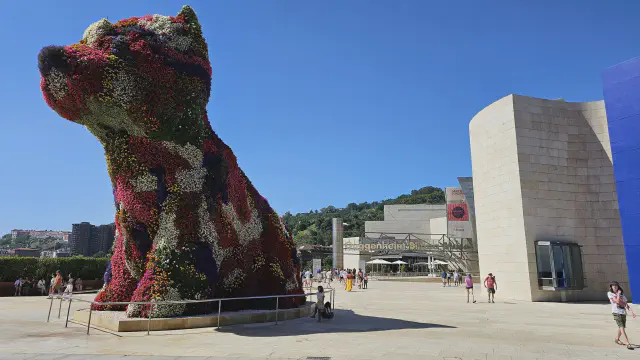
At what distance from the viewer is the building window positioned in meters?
21.0

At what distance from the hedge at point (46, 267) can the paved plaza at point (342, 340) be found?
13239mm

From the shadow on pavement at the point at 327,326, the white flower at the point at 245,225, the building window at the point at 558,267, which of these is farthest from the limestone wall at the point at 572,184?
the white flower at the point at 245,225

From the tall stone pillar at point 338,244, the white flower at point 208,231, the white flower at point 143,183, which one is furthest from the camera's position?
the tall stone pillar at point 338,244

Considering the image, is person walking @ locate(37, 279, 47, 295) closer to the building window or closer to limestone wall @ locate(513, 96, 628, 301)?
limestone wall @ locate(513, 96, 628, 301)

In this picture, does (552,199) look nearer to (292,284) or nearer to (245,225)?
(292,284)

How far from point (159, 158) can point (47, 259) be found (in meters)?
20.7

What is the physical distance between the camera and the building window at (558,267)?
21016 mm

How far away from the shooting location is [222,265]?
446 inches

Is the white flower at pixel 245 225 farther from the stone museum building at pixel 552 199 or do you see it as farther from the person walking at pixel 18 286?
the person walking at pixel 18 286

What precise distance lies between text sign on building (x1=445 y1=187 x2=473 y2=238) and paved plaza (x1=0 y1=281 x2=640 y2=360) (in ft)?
94.7

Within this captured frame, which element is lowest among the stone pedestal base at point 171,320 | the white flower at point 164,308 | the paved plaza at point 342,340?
the paved plaza at point 342,340

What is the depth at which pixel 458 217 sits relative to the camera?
42.9 m

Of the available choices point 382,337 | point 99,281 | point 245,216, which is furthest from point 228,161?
point 99,281

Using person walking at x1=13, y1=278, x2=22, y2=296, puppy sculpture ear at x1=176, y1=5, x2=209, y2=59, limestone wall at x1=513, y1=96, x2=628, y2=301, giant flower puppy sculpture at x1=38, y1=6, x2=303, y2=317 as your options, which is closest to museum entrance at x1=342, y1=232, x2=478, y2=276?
limestone wall at x1=513, y1=96, x2=628, y2=301
